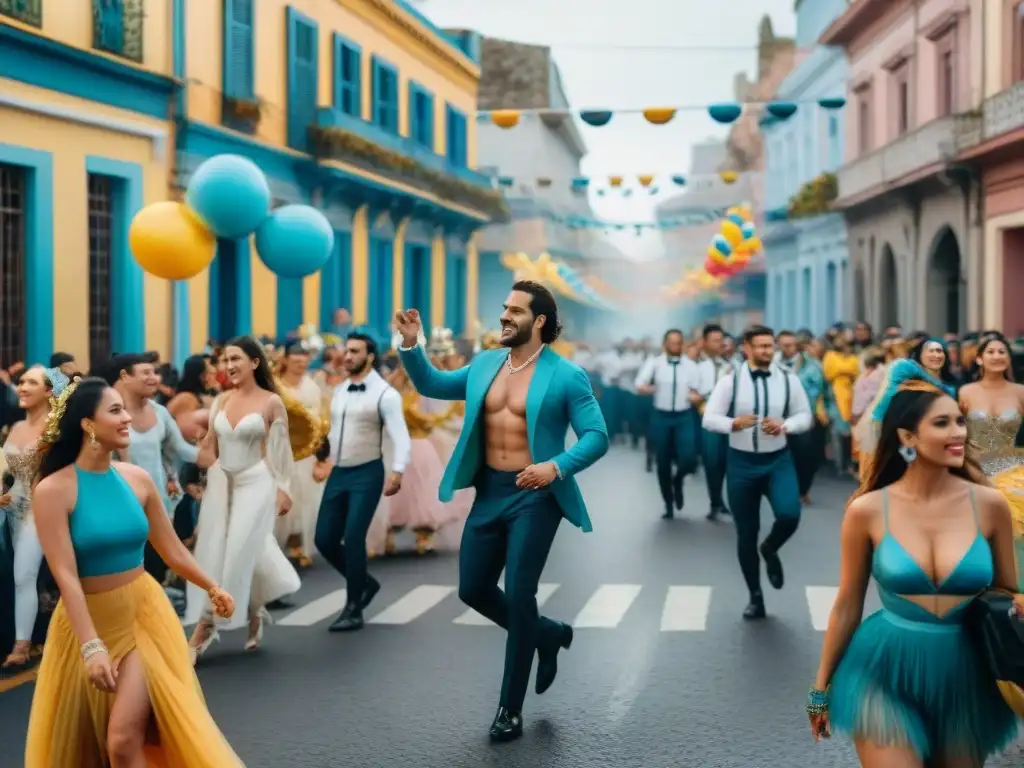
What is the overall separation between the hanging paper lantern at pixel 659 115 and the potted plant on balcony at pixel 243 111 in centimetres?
638

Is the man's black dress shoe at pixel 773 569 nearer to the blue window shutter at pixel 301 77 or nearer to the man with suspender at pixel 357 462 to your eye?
the man with suspender at pixel 357 462

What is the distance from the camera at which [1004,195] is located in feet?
89.2

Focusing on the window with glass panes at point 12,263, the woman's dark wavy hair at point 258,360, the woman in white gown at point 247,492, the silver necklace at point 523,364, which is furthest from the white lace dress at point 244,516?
the window with glass panes at point 12,263

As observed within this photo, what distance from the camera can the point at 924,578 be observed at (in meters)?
4.73

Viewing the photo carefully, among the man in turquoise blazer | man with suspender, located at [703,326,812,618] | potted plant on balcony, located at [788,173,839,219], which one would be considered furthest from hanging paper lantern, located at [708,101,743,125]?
potted plant on balcony, located at [788,173,839,219]

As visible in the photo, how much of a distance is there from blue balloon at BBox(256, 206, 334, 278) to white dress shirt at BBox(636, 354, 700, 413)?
15.8 feet

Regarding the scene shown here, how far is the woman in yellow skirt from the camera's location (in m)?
5.14

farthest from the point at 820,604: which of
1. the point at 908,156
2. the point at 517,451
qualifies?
the point at 908,156

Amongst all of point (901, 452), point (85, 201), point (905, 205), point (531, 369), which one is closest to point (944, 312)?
point (905, 205)

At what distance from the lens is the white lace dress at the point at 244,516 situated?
921 centimetres

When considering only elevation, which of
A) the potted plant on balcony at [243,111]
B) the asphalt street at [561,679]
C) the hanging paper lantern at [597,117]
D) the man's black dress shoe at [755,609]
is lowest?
the asphalt street at [561,679]

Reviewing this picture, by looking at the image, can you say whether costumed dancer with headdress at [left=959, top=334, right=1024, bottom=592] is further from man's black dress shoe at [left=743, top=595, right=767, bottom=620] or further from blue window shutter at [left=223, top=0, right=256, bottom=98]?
blue window shutter at [left=223, top=0, right=256, bottom=98]

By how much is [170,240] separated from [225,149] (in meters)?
10.8

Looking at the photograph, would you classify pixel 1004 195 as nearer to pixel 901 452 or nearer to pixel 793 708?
pixel 793 708
